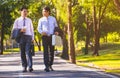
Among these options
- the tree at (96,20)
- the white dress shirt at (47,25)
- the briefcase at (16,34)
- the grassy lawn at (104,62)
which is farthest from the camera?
the tree at (96,20)

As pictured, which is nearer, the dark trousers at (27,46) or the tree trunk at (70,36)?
the dark trousers at (27,46)

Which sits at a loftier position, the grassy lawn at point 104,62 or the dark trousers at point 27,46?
the dark trousers at point 27,46

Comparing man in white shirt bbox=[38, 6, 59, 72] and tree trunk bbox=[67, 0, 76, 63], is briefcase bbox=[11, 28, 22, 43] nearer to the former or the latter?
man in white shirt bbox=[38, 6, 59, 72]

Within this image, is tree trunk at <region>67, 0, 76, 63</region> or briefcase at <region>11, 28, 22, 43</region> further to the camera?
tree trunk at <region>67, 0, 76, 63</region>

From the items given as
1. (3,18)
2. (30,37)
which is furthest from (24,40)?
(3,18)

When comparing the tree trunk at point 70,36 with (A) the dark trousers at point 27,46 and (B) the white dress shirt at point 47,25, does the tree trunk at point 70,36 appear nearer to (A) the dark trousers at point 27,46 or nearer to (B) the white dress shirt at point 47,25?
(B) the white dress shirt at point 47,25

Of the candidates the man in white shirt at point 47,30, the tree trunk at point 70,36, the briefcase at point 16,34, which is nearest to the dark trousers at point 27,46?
the briefcase at point 16,34

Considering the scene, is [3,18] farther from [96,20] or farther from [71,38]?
[71,38]

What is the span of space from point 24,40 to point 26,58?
0.95m

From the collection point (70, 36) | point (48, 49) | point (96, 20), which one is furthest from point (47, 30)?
point (96, 20)

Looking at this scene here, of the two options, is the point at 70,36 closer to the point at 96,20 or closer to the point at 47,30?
the point at 47,30

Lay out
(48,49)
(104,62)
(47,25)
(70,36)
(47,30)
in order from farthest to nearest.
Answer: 1. (104,62)
2. (70,36)
3. (48,49)
4. (47,25)
5. (47,30)

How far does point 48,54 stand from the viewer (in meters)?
16.0

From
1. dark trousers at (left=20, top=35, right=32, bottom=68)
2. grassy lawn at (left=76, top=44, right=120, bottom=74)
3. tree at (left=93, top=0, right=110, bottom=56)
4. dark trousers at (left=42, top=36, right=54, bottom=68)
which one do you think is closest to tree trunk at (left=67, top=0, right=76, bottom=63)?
grassy lawn at (left=76, top=44, right=120, bottom=74)
